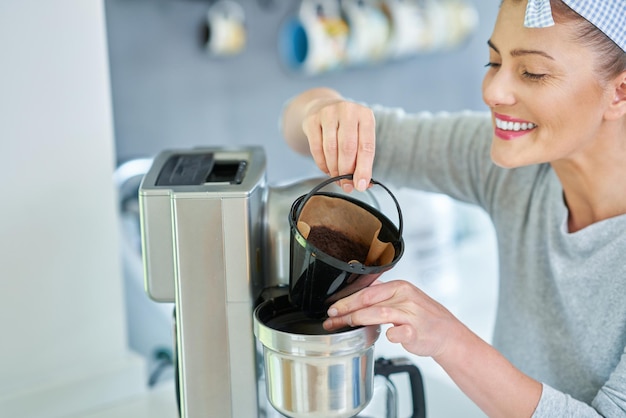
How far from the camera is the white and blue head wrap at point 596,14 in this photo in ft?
2.79

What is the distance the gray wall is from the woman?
657 mm

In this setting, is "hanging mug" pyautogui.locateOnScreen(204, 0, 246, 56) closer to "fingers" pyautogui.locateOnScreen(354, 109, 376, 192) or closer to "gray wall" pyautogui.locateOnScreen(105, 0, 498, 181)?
"gray wall" pyautogui.locateOnScreen(105, 0, 498, 181)

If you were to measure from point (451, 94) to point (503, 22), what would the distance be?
1.68m

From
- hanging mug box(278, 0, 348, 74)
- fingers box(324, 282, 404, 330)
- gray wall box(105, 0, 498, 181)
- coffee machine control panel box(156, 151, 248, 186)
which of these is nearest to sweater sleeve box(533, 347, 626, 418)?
fingers box(324, 282, 404, 330)

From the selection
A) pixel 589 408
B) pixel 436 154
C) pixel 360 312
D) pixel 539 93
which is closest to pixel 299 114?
pixel 436 154

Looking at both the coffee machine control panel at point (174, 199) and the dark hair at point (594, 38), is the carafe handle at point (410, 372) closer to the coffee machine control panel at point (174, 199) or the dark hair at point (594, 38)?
the coffee machine control panel at point (174, 199)

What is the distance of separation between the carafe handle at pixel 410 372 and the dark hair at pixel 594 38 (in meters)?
0.45

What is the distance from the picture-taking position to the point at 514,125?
977 millimetres

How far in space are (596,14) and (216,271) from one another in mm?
554

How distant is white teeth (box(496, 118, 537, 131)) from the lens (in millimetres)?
969

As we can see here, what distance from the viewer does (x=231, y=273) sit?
776 millimetres

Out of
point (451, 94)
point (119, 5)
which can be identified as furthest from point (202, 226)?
point (451, 94)

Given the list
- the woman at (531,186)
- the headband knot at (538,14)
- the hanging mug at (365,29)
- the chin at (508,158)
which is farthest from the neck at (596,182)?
the hanging mug at (365,29)

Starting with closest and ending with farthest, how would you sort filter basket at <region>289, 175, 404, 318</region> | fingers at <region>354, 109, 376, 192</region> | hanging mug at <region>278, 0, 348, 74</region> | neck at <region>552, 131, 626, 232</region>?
filter basket at <region>289, 175, 404, 318</region>, fingers at <region>354, 109, 376, 192</region>, neck at <region>552, 131, 626, 232</region>, hanging mug at <region>278, 0, 348, 74</region>
